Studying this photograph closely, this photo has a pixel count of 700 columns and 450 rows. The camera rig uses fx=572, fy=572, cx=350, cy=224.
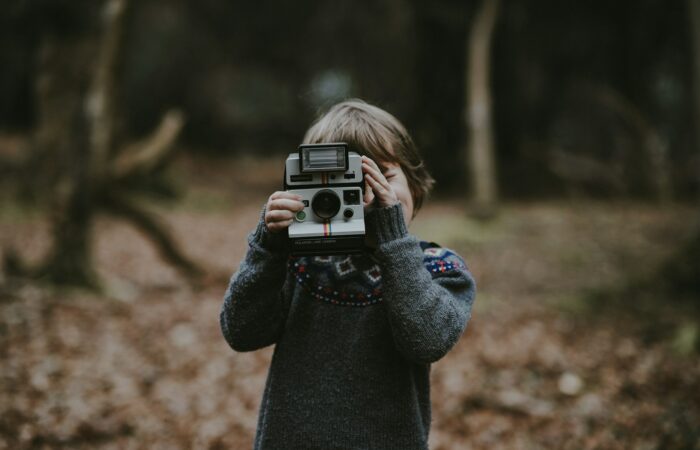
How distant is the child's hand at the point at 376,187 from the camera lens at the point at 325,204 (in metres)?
0.10

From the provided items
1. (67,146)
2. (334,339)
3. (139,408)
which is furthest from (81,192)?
(334,339)

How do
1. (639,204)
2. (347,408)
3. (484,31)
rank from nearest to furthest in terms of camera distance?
(347,408), (484,31), (639,204)

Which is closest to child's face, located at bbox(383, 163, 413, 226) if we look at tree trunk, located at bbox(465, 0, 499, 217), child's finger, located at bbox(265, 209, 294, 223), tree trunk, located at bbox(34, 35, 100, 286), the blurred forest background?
child's finger, located at bbox(265, 209, 294, 223)

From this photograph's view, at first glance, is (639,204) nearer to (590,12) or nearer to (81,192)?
(590,12)

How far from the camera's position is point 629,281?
6285 mm

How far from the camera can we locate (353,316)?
1.75 m

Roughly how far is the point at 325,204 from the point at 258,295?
35 centimetres

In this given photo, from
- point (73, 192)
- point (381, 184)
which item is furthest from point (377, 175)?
point (73, 192)

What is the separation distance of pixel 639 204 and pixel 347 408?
1345 centimetres

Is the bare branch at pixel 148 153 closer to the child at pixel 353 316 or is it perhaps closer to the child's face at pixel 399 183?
the child at pixel 353 316

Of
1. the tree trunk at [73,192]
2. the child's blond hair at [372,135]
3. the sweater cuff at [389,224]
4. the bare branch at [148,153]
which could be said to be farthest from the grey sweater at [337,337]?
the bare branch at [148,153]

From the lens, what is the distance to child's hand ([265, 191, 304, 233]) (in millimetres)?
1615

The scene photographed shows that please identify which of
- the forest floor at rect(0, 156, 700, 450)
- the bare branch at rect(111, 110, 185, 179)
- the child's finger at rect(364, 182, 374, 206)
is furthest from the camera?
the bare branch at rect(111, 110, 185, 179)

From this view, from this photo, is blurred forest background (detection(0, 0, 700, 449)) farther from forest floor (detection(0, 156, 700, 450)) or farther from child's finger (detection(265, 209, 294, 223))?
child's finger (detection(265, 209, 294, 223))
